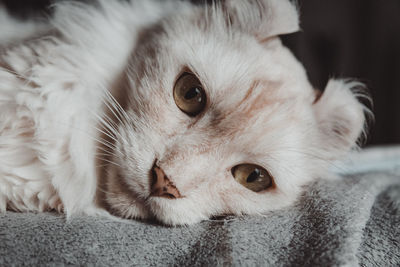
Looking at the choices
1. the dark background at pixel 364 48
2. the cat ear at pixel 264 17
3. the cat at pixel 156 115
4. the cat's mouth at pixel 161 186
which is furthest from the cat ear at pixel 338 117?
the dark background at pixel 364 48

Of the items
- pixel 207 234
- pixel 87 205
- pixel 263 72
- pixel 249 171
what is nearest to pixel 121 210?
pixel 87 205

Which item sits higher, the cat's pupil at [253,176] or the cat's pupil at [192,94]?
the cat's pupil at [192,94]

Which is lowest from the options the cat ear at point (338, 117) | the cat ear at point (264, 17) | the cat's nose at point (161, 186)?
the cat ear at point (338, 117)

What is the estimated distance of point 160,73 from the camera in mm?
1074

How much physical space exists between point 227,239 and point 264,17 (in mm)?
738

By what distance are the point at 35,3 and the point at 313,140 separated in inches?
64.4

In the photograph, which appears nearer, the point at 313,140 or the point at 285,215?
the point at 285,215

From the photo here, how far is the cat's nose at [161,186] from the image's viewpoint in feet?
3.01

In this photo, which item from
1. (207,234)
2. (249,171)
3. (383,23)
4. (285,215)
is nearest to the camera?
(207,234)

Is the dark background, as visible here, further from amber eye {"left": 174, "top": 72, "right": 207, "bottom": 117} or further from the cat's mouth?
Result: the cat's mouth

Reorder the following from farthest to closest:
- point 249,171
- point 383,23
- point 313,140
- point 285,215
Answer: point 383,23 → point 313,140 → point 249,171 → point 285,215

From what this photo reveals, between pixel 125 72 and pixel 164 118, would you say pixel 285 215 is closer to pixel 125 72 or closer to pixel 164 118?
pixel 164 118

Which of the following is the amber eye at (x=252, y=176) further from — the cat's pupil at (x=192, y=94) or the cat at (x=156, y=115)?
the cat's pupil at (x=192, y=94)

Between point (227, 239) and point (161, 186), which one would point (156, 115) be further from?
point (227, 239)
